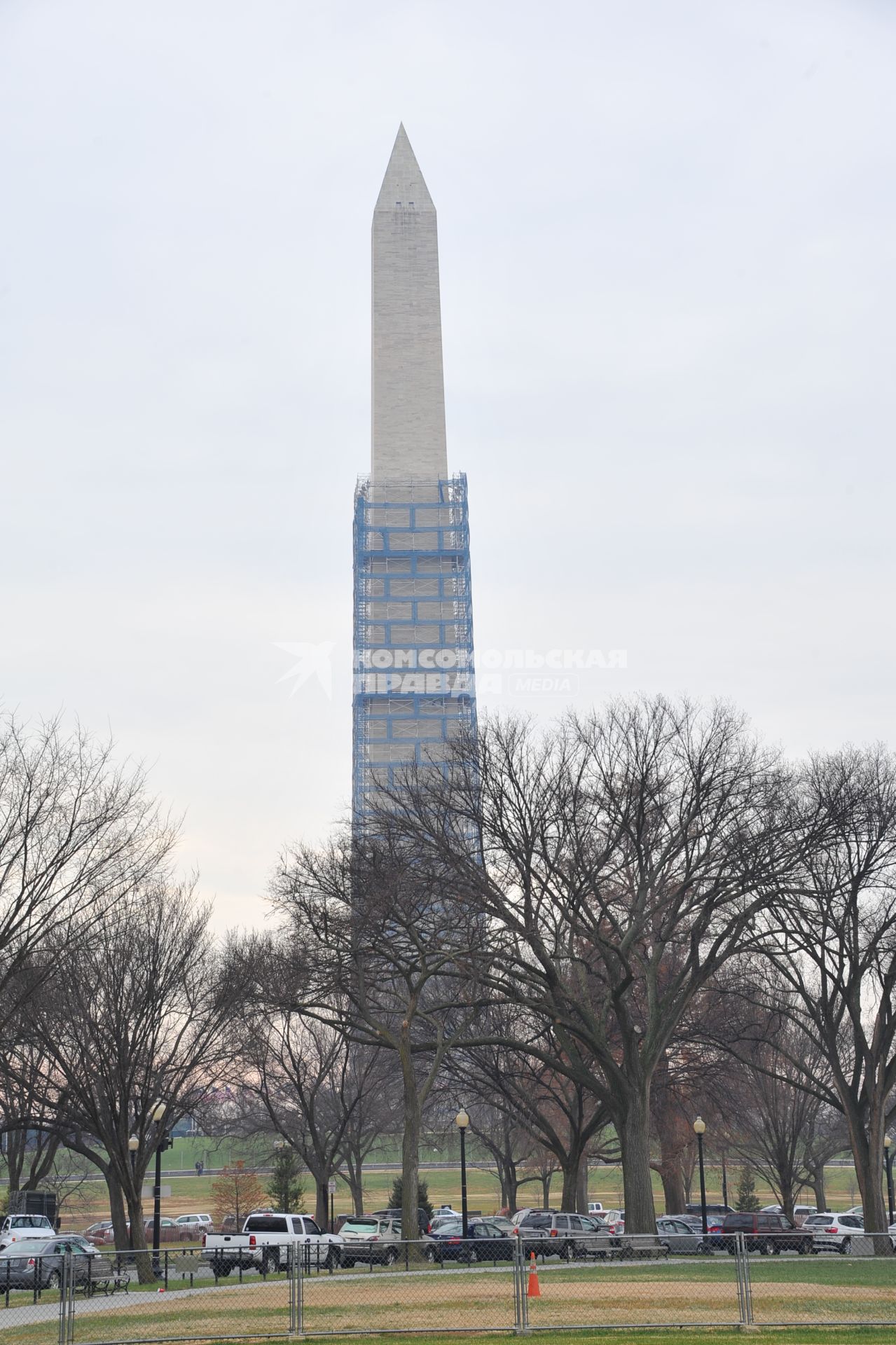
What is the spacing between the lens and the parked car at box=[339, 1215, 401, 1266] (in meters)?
33.6

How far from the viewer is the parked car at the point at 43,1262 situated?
91.8 ft

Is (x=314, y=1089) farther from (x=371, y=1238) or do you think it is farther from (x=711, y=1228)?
(x=371, y=1238)

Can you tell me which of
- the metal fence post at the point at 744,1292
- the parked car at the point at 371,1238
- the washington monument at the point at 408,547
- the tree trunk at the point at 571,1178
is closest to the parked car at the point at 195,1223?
the tree trunk at the point at 571,1178

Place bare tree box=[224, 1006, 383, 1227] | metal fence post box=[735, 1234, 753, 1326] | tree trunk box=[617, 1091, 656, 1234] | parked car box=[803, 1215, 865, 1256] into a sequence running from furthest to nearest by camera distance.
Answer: bare tree box=[224, 1006, 383, 1227]
tree trunk box=[617, 1091, 656, 1234]
parked car box=[803, 1215, 865, 1256]
metal fence post box=[735, 1234, 753, 1326]

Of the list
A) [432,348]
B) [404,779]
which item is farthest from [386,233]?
[404,779]

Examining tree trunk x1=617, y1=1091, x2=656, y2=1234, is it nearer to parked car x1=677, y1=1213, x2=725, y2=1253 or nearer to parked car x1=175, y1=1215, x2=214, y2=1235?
parked car x1=677, y1=1213, x2=725, y2=1253

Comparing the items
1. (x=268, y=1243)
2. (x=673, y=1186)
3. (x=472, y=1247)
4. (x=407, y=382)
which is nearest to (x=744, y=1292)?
(x=472, y=1247)

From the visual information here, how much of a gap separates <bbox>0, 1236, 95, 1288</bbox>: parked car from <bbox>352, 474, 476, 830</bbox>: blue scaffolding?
44.9m

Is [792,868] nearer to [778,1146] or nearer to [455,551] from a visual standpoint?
[778,1146]

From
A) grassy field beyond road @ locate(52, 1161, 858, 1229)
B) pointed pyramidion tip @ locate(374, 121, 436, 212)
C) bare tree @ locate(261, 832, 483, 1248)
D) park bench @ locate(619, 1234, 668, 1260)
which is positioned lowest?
grassy field beyond road @ locate(52, 1161, 858, 1229)

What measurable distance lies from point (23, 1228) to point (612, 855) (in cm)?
2328

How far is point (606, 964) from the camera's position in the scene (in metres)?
37.4

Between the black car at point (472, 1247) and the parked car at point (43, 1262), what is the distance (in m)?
7.15

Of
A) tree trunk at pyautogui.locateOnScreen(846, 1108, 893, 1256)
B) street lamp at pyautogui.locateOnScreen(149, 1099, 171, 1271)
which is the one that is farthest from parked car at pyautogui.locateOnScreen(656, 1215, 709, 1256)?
street lamp at pyautogui.locateOnScreen(149, 1099, 171, 1271)
